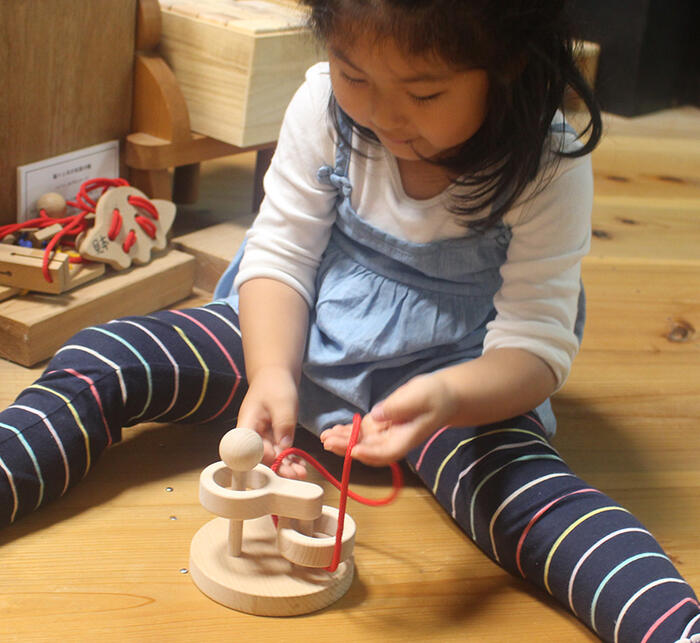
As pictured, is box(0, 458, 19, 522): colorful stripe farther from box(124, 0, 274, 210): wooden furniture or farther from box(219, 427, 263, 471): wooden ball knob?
box(124, 0, 274, 210): wooden furniture

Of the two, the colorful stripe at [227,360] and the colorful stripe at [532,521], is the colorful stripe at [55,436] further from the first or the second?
the colorful stripe at [532,521]

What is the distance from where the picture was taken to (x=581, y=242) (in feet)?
2.88

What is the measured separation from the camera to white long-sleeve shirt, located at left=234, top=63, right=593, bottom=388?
0.86 m

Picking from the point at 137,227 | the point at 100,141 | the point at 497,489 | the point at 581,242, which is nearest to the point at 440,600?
the point at 497,489

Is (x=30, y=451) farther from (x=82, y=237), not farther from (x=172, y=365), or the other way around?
(x=82, y=237)

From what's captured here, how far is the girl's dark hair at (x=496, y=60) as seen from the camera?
0.68 metres

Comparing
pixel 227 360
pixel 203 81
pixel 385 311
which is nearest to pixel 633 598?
pixel 385 311

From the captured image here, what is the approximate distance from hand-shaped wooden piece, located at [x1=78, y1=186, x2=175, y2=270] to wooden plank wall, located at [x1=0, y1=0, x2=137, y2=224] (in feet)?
0.38

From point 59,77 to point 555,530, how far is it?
856 millimetres

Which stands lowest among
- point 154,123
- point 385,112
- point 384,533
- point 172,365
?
point 384,533

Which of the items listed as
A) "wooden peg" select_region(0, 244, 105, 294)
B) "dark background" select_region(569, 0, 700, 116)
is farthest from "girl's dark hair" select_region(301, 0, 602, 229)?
"dark background" select_region(569, 0, 700, 116)

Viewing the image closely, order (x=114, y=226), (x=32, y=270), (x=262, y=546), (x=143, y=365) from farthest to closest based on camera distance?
1. (x=114, y=226)
2. (x=32, y=270)
3. (x=143, y=365)
4. (x=262, y=546)

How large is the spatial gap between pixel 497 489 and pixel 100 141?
0.80m

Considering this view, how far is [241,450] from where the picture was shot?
2.30 feet
